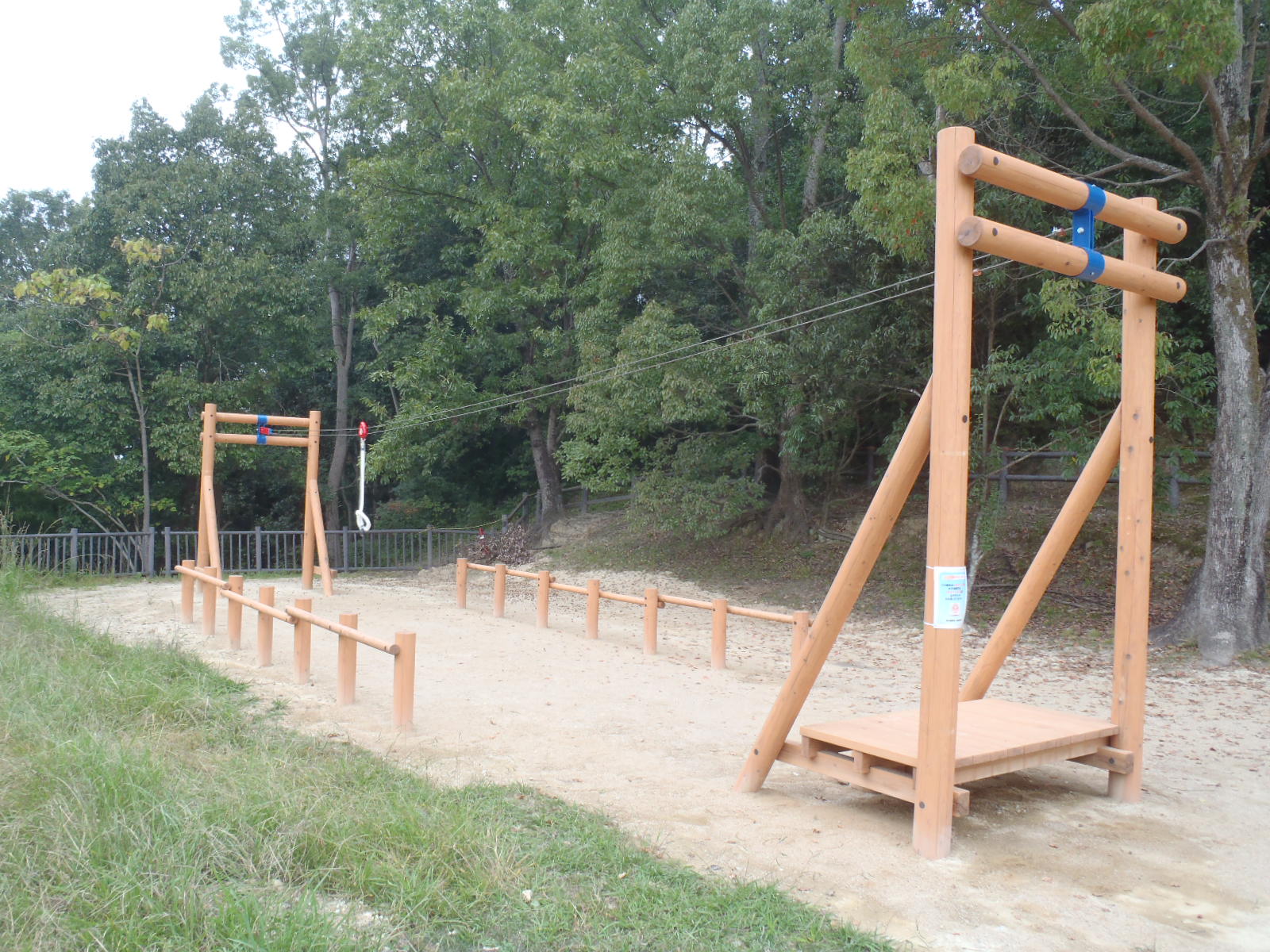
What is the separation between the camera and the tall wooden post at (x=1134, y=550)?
4832mm

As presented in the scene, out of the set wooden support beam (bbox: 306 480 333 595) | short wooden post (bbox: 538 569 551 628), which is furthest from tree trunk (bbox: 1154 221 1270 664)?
wooden support beam (bbox: 306 480 333 595)

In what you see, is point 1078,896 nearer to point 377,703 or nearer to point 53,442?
point 377,703

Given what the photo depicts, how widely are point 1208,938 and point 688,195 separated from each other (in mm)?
12860

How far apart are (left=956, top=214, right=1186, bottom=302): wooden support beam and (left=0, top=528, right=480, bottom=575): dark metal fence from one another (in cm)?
1150

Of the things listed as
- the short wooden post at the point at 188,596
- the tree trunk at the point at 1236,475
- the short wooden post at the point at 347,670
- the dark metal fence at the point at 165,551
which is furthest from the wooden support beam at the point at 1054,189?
the dark metal fence at the point at 165,551

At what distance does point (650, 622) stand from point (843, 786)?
431 centimetres

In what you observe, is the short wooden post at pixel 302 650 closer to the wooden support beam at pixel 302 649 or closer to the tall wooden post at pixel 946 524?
the wooden support beam at pixel 302 649

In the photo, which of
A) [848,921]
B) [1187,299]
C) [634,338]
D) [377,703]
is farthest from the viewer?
[634,338]

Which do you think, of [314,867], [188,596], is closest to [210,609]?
[188,596]

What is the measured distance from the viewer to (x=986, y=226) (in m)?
4.08

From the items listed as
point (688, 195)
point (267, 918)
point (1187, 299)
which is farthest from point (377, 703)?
point (1187, 299)

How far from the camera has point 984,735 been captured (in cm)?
464

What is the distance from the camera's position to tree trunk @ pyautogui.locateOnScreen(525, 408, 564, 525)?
21.2 meters

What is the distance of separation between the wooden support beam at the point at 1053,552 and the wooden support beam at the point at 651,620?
3996 mm
